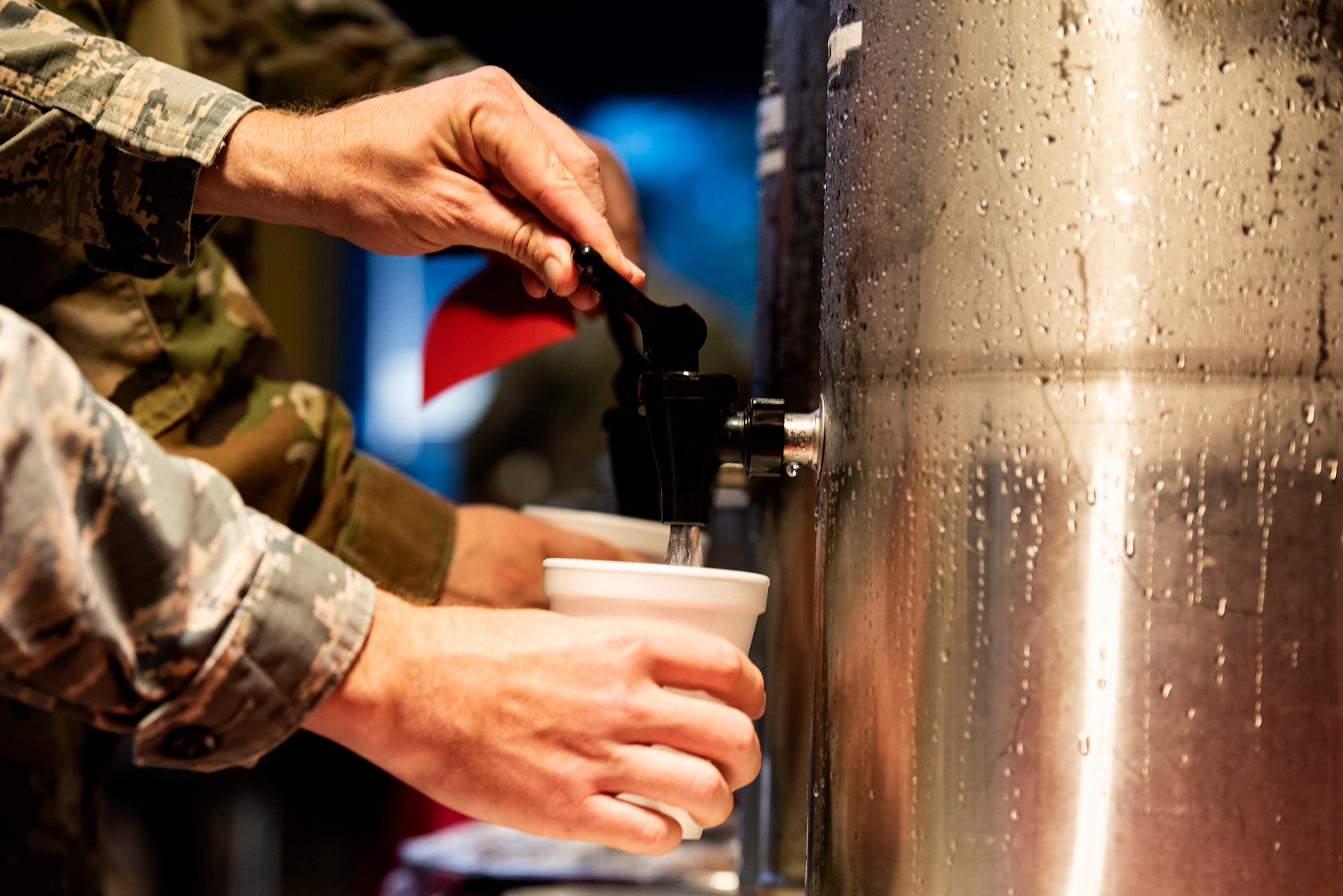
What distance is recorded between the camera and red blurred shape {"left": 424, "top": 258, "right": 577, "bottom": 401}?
80 cm

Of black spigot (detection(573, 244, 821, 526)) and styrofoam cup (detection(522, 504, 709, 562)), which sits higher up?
black spigot (detection(573, 244, 821, 526))

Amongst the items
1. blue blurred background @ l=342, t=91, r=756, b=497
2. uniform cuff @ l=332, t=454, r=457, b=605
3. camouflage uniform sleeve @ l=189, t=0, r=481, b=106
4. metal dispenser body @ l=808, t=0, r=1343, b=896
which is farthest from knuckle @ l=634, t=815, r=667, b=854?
blue blurred background @ l=342, t=91, r=756, b=497

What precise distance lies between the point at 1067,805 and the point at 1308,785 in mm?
101

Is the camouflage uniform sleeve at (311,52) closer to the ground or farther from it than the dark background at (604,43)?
closer to the ground

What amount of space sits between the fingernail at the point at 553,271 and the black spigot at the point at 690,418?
1cm

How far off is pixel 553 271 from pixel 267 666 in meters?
0.26

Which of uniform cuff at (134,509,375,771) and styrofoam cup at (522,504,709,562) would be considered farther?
styrofoam cup at (522,504,709,562)

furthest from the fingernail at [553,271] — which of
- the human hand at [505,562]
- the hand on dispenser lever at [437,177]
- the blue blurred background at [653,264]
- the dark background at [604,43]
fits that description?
the dark background at [604,43]

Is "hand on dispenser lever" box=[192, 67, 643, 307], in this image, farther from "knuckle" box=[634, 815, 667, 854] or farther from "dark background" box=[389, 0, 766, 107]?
"dark background" box=[389, 0, 766, 107]

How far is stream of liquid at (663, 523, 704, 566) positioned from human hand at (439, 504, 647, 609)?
39cm

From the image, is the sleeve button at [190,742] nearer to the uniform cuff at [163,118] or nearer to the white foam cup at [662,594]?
the white foam cup at [662,594]

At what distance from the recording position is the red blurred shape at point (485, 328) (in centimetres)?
80

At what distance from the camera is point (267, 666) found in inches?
19.0

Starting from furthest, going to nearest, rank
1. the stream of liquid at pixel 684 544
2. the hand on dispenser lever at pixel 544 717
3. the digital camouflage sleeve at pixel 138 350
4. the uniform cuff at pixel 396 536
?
the uniform cuff at pixel 396 536
the digital camouflage sleeve at pixel 138 350
the stream of liquid at pixel 684 544
the hand on dispenser lever at pixel 544 717
